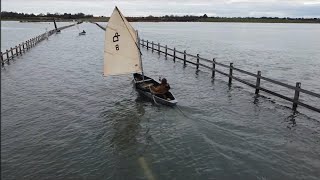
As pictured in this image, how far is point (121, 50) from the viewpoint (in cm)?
2178

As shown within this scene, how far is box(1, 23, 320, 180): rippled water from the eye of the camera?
38.8ft

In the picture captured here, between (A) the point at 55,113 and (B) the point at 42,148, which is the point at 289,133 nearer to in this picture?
(B) the point at 42,148

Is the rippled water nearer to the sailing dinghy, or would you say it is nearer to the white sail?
the sailing dinghy

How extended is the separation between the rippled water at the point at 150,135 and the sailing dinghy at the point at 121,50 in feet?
6.05

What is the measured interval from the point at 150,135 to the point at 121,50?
849 centimetres

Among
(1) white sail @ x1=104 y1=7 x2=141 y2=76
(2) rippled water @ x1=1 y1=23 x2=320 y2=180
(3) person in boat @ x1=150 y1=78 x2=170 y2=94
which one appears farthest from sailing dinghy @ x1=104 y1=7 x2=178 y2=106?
(2) rippled water @ x1=1 y1=23 x2=320 y2=180

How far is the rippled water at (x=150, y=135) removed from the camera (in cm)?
1182

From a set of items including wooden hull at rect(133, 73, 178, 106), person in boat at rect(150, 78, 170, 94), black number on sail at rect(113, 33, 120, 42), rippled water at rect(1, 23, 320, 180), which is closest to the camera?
rippled water at rect(1, 23, 320, 180)

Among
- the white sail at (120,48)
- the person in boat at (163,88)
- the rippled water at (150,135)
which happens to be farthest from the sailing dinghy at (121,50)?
the rippled water at (150,135)

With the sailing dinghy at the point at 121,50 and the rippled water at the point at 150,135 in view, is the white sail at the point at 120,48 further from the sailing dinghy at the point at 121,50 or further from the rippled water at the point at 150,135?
the rippled water at the point at 150,135

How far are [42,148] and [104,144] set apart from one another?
2.59 meters

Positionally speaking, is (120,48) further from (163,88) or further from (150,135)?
(150,135)

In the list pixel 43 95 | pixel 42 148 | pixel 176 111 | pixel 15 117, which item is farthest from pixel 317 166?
→ pixel 43 95

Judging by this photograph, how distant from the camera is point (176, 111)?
1866cm
